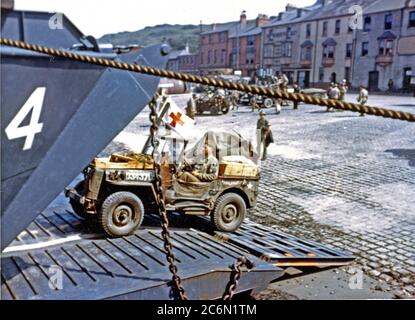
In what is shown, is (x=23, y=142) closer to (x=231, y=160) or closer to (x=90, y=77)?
(x=90, y=77)

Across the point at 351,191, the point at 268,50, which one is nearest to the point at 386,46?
the point at 268,50

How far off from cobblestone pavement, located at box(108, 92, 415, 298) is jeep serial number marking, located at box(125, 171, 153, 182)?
3.27m

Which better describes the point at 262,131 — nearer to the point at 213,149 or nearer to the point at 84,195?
the point at 213,149

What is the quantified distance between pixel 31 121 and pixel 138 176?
10.5 feet

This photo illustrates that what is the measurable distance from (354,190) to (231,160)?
16.8 feet

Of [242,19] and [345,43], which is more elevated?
[242,19]

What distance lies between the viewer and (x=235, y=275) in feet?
17.6

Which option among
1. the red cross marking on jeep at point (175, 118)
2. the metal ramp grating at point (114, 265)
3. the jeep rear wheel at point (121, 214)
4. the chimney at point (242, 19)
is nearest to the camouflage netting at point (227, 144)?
the red cross marking on jeep at point (175, 118)

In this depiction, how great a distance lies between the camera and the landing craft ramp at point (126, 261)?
15.5ft

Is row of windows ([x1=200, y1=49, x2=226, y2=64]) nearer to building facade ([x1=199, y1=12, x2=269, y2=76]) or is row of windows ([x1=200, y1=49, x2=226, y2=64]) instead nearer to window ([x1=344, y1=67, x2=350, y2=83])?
building facade ([x1=199, y1=12, x2=269, y2=76])

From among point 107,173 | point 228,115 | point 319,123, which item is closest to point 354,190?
point 107,173

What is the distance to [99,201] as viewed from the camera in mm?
6645

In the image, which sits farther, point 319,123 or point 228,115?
point 228,115

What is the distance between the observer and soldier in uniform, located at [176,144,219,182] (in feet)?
24.1
